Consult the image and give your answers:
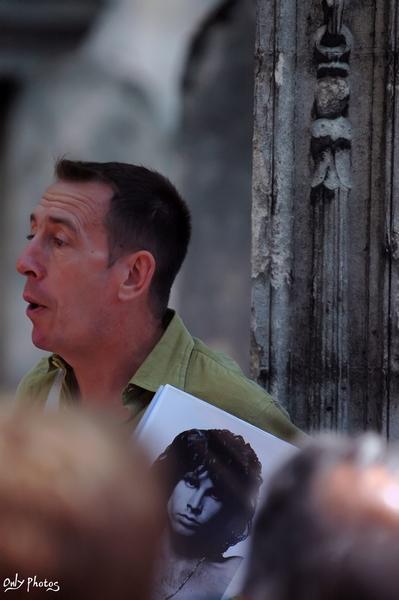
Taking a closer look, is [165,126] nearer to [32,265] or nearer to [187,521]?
[32,265]

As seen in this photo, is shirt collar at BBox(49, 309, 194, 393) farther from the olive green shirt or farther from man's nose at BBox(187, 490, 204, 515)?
man's nose at BBox(187, 490, 204, 515)

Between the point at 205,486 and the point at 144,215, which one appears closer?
the point at 205,486

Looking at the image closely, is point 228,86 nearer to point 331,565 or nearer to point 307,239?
point 307,239

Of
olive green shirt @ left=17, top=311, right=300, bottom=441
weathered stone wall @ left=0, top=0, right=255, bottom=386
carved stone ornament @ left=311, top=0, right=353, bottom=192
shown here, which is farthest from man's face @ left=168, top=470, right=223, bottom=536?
weathered stone wall @ left=0, top=0, right=255, bottom=386

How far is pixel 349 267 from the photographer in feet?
9.01

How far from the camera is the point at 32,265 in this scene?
8.59 ft

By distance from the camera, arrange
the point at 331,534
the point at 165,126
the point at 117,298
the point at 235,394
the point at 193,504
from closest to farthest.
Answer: the point at 331,534
the point at 193,504
the point at 235,394
the point at 117,298
the point at 165,126

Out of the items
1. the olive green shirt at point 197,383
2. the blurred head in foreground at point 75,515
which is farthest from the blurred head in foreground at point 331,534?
the olive green shirt at point 197,383

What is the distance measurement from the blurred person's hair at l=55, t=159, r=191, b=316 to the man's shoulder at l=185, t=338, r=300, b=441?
182mm

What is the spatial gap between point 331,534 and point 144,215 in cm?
164

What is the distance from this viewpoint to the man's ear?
2.69 metres

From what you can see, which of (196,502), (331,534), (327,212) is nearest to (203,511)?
(196,502)

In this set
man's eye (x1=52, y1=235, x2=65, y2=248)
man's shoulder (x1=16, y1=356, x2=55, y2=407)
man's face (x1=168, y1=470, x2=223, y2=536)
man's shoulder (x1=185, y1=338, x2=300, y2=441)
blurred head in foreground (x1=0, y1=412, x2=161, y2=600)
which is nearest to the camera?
blurred head in foreground (x1=0, y1=412, x2=161, y2=600)

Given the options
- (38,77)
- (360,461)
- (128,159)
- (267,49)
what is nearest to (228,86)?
(128,159)
